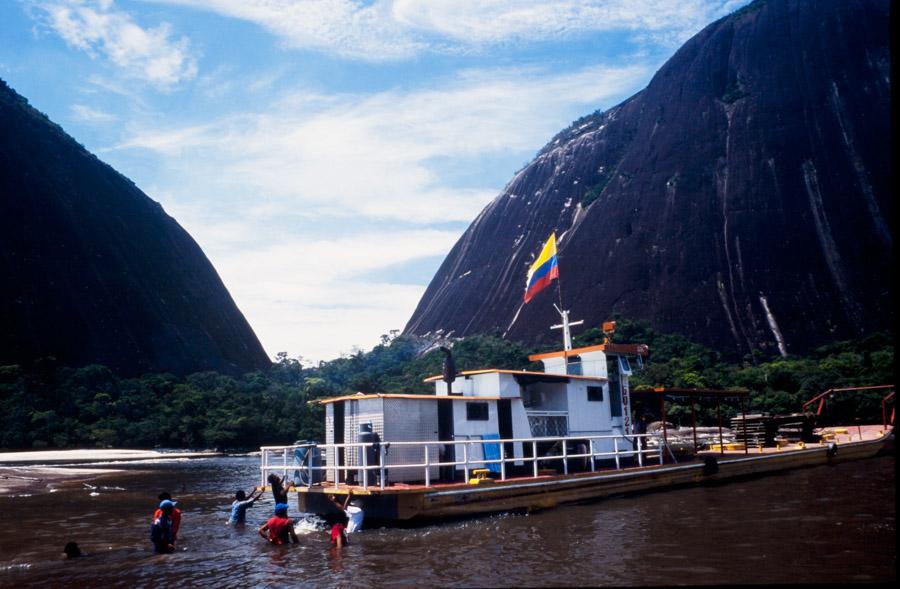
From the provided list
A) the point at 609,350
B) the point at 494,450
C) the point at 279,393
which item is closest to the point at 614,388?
the point at 609,350

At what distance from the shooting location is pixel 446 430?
18.6 metres

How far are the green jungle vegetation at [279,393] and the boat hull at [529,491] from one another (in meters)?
27.4

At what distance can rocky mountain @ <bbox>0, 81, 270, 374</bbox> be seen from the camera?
8338 centimetres

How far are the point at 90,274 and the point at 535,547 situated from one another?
9617 centimetres

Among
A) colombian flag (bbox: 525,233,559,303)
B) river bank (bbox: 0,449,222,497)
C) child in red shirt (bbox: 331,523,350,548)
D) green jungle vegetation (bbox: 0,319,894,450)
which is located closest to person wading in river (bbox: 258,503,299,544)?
child in red shirt (bbox: 331,523,350,548)

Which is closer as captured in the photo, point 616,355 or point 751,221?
point 616,355

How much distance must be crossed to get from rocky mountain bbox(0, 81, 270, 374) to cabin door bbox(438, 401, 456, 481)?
72274mm

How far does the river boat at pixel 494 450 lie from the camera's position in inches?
659

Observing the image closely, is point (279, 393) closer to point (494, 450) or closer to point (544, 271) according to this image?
point (544, 271)

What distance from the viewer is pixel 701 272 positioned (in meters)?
87.8

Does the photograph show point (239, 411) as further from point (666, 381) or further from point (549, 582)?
point (549, 582)

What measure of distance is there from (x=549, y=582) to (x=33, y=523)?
16808mm

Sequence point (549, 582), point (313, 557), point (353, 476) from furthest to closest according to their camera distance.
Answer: point (353, 476) → point (313, 557) → point (549, 582)

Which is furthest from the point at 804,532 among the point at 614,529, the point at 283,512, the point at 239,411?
the point at 239,411
